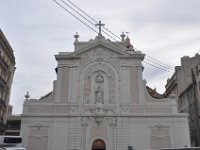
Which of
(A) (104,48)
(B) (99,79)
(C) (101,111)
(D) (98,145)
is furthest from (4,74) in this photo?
(D) (98,145)

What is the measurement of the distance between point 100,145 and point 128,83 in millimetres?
7092

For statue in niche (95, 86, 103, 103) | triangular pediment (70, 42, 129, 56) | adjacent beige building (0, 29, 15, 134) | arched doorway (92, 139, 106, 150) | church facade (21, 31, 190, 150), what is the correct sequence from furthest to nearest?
1. adjacent beige building (0, 29, 15, 134)
2. triangular pediment (70, 42, 129, 56)
3. statue in niche (95, 86, 103, 103)
4. arched doorway (92, 139, 106, 150)
5. church facade (21, 31, 190, 150)

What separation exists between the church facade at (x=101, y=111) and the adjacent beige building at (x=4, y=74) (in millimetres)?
8657

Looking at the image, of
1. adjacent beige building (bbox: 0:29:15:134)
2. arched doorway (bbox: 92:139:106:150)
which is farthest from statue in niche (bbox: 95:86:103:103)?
adjacent beige building (bbox: 0:29:15:134)

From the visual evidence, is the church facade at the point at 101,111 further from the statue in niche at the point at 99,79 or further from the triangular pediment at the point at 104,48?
the triangular pediment at the point at 104,48

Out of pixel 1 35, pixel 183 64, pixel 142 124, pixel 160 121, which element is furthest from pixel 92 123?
pixel 183 64

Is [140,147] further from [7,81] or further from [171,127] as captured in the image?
[7,81]

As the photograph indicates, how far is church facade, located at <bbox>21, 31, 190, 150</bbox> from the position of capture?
2686 centimetres

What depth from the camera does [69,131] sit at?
27.2 m

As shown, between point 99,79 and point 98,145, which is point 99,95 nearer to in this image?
point 99,79

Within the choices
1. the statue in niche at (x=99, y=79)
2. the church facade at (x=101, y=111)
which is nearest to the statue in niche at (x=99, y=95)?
the church facade at (x=101, y=111)

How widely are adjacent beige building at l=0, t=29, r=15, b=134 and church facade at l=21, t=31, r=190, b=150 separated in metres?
8.66

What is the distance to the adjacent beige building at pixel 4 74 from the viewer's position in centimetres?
3444

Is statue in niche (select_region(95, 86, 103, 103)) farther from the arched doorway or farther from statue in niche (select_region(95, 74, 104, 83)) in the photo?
the arched doorway
